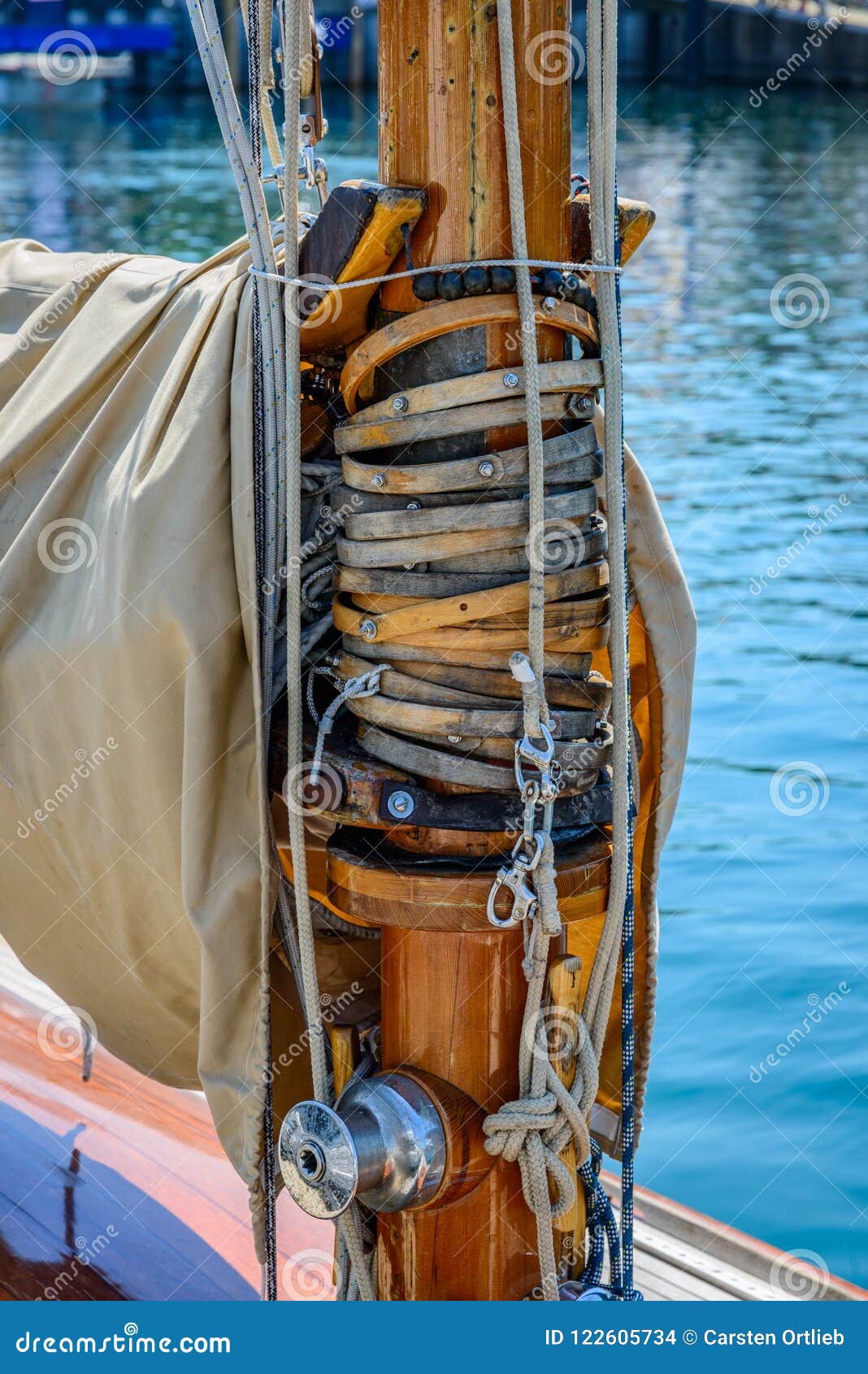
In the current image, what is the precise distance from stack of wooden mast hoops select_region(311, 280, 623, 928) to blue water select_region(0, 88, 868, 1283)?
8.43 feet

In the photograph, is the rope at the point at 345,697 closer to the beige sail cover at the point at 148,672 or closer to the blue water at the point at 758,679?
the beige sail cover at the point at 148,672

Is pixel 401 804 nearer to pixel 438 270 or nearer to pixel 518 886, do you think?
pixel 518 886

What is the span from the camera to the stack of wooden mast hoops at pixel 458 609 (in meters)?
1.55

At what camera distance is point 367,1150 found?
156 centimetres

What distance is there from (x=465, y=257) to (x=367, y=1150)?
84cm

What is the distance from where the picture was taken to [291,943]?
176 centimetres

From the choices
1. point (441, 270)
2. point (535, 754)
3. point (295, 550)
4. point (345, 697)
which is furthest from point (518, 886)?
point (441, 270)

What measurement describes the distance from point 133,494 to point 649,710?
0.60 meters

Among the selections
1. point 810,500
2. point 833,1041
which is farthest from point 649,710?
point 810,500

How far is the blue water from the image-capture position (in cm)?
428

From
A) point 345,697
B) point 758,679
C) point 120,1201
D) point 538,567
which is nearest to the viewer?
point 538,567

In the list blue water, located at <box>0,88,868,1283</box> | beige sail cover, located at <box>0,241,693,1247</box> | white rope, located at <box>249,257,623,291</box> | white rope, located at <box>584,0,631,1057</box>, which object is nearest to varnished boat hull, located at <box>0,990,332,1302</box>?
beige sail cover, located at <box>0,241,693,1247</box>

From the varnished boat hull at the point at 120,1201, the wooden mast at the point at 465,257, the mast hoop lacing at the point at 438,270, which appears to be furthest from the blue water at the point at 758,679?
the mast hoop lacing at the point at 438,270

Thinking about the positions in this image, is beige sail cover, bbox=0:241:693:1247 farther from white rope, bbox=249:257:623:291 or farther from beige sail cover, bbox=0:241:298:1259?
white rope, bbox=249:257:623:291
